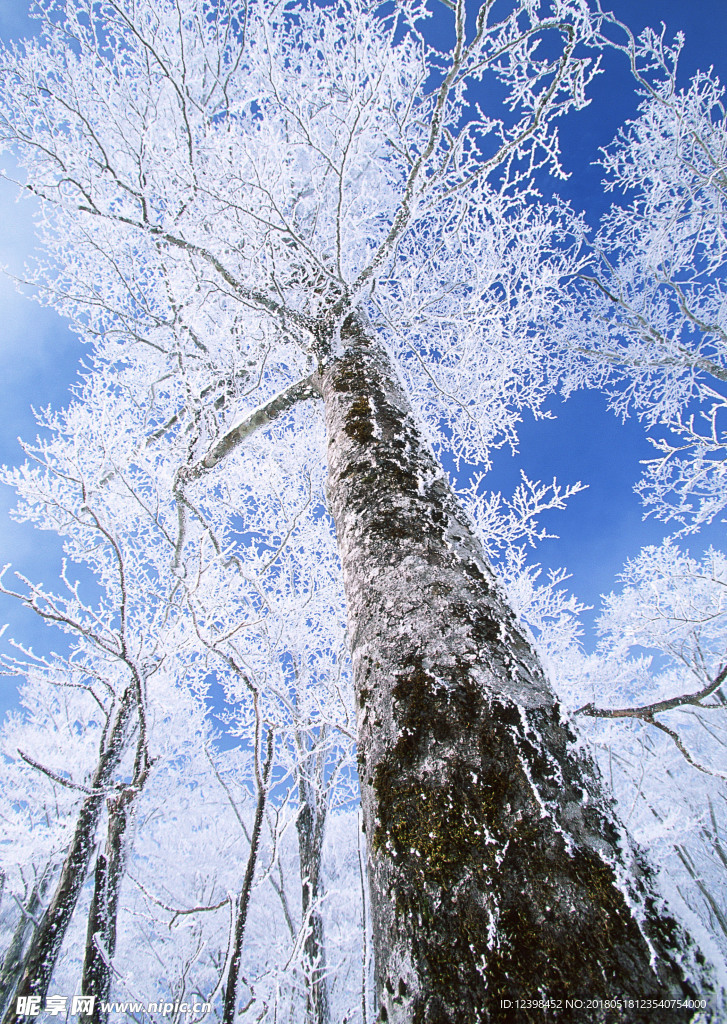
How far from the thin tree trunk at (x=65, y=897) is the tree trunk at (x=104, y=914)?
1.85ft

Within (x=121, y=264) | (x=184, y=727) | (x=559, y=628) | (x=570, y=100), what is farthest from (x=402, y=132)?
(x=184, y=727)

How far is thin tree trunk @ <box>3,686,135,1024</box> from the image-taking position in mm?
3766

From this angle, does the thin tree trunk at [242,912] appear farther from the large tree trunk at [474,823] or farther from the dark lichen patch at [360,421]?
the dark lichen patch at [360,421]

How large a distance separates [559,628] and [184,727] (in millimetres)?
8977

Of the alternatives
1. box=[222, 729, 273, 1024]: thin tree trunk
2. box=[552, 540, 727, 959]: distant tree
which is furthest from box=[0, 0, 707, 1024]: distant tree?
box=[552, 540, 727, 959]: distant tree

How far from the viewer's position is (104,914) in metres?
2.91

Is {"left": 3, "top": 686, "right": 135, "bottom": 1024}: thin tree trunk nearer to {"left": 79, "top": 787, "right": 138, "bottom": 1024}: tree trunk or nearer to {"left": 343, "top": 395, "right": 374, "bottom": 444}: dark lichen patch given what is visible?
{"left": 79, "top": 787, "right": 138, "bottom": 1024}: tree trunk

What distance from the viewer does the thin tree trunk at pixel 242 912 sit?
1648 millimetres

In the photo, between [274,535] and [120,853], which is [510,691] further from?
[274,535]

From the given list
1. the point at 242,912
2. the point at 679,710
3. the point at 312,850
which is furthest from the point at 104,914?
the point at 679,710

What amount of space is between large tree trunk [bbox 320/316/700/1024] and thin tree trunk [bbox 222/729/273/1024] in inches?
48.8

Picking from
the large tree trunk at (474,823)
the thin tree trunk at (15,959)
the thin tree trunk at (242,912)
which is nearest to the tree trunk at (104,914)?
the thin tree trunk at (242,912)

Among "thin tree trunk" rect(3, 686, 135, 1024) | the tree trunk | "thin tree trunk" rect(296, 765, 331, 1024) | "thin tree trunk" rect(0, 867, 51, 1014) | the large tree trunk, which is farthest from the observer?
"thin tree trunk" rect(0, 867, 51, 1014)

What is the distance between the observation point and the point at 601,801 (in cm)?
77
